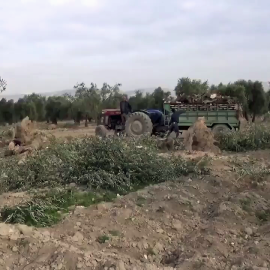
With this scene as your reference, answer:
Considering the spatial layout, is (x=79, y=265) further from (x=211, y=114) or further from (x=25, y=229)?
(x=211, y=114)

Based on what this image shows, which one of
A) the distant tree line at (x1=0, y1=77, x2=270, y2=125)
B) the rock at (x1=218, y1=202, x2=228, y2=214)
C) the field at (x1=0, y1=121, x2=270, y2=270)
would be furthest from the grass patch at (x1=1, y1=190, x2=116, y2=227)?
the distant tree line at (x1=0, y1=77, x2=270, y2=125)

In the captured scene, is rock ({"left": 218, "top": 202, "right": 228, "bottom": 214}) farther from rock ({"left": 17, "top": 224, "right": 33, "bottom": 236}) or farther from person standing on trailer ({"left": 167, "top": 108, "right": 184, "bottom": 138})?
person standing on trailer ({"left": 167, "top": 108, "right": 184, "bottom": 138})

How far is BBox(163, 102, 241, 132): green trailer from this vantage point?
15.6 metres

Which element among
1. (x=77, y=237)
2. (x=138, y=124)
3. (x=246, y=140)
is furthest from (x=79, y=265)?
(x=138, y=124)

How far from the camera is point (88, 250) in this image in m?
4.79

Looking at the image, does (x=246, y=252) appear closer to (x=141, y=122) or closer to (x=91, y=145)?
(x=91, y=145)

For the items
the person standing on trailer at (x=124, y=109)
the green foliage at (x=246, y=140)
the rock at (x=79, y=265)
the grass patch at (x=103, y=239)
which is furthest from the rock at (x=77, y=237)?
the person standing on trailer at (x=124, y=109)

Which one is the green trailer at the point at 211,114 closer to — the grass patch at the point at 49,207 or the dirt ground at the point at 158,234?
the dirt ground at the point at 158,234

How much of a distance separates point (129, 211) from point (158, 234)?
0.60 meters

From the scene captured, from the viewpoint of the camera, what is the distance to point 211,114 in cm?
1566

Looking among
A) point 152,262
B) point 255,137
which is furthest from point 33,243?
point 255,137

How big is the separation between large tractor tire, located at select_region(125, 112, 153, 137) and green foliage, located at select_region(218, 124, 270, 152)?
9.82ft

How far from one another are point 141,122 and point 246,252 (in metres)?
10.5

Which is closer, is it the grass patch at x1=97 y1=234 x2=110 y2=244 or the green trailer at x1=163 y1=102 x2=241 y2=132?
the grass patch at x1=97 y1=234 x2=110 y2=244
